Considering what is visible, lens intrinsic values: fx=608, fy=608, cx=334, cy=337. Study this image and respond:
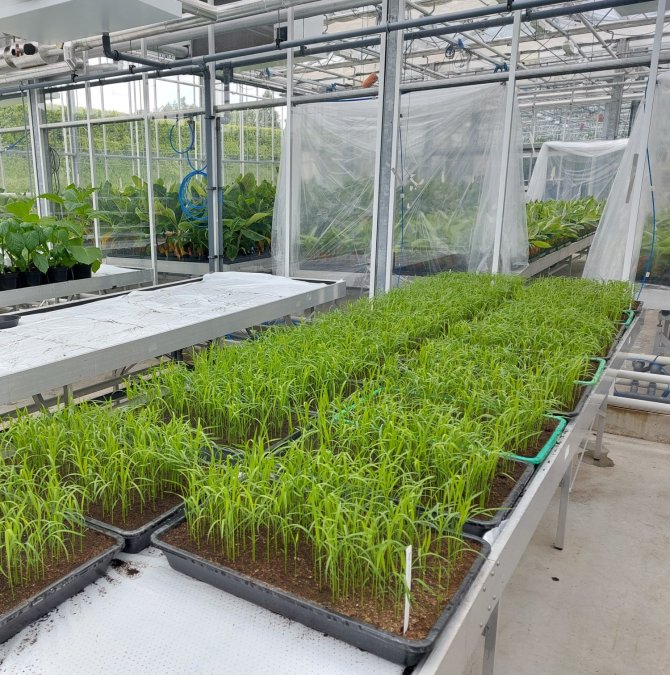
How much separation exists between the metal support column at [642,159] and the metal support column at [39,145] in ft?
20.9

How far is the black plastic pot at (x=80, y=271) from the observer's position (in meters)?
5.04

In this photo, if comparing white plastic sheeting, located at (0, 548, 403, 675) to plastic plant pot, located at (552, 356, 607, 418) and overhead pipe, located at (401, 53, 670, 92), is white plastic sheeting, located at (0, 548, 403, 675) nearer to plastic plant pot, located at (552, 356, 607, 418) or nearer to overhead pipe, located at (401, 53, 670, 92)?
plastic plant pot, located at (552, 356, 607, 418)

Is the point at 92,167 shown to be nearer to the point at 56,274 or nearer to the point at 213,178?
the point at 213,178

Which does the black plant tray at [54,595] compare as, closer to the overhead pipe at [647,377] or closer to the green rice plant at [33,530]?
the green rice plant at [33,530]

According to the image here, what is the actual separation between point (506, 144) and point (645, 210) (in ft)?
3.58

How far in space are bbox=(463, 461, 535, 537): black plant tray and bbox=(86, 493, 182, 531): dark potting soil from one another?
730mm

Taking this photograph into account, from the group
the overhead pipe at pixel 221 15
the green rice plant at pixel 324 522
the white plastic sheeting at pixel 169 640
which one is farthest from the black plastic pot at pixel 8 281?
the white plastic sheeting at pixel 169 640

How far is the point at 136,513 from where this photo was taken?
149 cm

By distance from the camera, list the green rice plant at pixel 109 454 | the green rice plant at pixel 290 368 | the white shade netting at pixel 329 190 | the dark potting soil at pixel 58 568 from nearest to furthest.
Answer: the dark potting soil at pixel 58 568, the green rice plant at pixel 109 454, the green rice plant at pixel 290 368, the white shade netting at pixel 329 190

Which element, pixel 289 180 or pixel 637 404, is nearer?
pixel 637 404

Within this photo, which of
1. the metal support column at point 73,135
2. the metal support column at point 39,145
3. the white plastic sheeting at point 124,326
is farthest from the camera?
the metal support column at point 39,145

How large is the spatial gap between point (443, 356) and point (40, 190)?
6793 mm

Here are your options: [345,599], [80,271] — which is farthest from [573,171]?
[345,599]

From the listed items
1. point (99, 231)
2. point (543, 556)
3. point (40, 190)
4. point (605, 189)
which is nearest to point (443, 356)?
point (543, 556)
